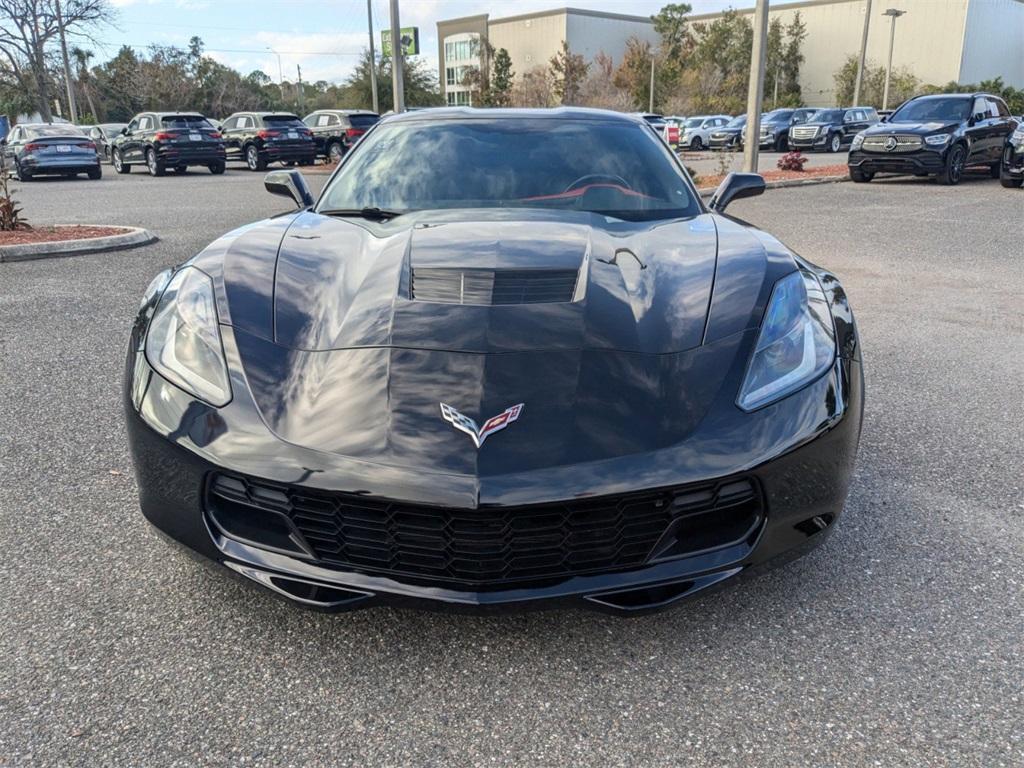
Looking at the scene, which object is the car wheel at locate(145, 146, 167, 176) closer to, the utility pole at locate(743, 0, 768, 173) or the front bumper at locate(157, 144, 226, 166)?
the front bumper at locate(157, 144, 226, 166)

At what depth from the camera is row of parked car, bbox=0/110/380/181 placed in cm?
2019

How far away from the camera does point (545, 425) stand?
1872 millimetres

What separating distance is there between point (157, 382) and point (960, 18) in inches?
3015

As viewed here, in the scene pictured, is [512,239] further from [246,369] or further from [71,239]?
[71,239]

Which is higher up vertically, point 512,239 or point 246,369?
point 512,239

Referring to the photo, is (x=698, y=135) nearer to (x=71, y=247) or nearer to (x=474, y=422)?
(x=71, y=247)

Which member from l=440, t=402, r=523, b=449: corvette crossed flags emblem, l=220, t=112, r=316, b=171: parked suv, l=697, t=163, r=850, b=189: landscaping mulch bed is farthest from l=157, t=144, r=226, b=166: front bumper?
l=440, t=402, r=523, b=449: corvette crossed flags emblem

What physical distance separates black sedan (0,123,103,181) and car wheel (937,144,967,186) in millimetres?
19180

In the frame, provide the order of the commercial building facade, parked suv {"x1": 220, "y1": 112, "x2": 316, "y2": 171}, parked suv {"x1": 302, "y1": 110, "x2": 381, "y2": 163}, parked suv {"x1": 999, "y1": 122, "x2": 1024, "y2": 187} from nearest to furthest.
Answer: parked suv {"x1": 999, "y1": 122, "x2": 1024, "y2": 187}, parked suv {"x1": 220, "y1": 112, "x2": 316, "y2": 171}, parked suv {"x1": 302, "y1": 110, "x2": 381, "y2": 163}, the commercial building facade

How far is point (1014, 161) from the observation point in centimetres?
1415

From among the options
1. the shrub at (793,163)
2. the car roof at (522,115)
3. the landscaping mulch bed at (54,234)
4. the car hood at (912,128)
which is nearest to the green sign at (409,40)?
the shrub at (793,163)

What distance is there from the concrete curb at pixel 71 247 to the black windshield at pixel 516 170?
604 centimetres

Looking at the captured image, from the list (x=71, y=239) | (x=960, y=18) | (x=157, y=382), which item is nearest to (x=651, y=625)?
(x=157, y=382)

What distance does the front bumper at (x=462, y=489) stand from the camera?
1.78m
